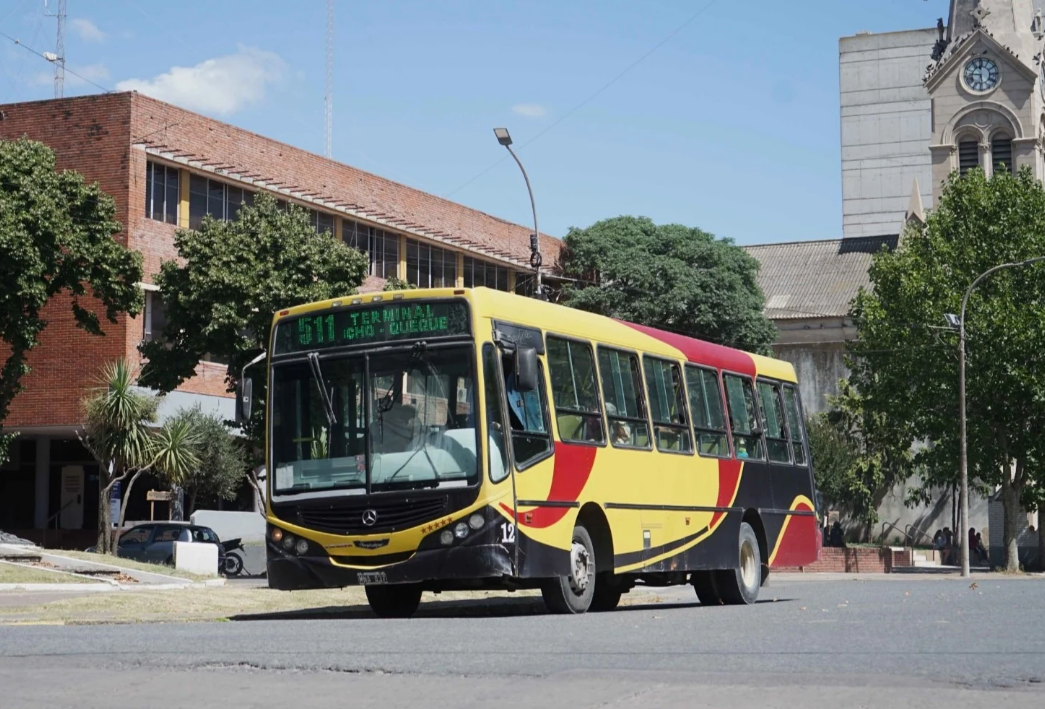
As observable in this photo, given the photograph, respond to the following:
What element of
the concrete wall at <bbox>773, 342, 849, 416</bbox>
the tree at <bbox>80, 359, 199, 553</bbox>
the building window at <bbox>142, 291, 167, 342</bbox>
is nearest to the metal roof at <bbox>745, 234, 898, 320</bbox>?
the concrete wall at <bbox>773, 342, 849, 416</bbox>

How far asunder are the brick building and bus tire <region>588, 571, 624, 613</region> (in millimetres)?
25089

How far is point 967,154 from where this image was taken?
251 ft

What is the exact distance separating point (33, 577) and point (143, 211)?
19.1 meters

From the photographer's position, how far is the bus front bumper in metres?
13.9

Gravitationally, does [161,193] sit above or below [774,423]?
above

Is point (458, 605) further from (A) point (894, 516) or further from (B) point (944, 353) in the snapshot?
(A) point (894, 516)

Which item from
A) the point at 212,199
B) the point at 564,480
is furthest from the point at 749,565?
the point at 212,199

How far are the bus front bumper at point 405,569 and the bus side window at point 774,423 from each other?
7401 mm

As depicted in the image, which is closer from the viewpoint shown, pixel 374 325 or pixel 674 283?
pixel 374 325

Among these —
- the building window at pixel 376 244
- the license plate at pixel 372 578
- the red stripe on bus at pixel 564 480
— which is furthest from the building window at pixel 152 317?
the license plate at pixel 372 578

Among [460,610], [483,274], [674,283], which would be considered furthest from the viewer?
[674,283]

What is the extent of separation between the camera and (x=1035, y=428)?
4981 centimetres

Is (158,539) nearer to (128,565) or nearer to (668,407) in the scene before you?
(128,565)

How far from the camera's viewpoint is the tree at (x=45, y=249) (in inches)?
1234
